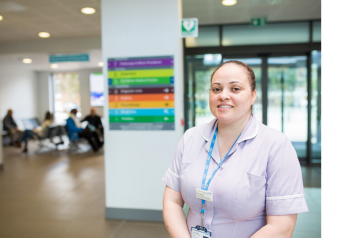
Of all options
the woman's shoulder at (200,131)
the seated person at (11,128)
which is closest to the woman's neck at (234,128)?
the woman's shoulder at (200,131)

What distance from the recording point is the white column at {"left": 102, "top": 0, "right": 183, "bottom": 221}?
337 centimetres

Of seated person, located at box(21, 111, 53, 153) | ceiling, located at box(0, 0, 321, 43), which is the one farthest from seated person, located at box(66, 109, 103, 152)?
ceiling, located at box(0, 0, 321, 43)

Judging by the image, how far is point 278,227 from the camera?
46.9 inches

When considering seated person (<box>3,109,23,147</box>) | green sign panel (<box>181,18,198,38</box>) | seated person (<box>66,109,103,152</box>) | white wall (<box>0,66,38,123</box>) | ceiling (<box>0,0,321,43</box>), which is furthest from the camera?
white wall (<box>0,66,38,123</box>)

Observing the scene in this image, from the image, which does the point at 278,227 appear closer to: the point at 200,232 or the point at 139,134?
the point at 200,232

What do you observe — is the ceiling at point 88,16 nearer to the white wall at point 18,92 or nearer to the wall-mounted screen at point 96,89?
the white wall at point 18,92

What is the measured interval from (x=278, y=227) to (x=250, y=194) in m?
0.18

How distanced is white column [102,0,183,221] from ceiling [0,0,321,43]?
5.22 feet

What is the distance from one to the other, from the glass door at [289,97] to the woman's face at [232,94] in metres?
5.54

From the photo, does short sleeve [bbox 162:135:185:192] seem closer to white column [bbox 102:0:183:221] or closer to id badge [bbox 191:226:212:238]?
id badge [bbox 191:226:212:238]

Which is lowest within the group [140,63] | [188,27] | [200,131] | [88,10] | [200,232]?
[200,232]

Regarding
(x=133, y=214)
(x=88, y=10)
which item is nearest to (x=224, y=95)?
(x=133, y=214)

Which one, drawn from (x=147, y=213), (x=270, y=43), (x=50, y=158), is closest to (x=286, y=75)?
(x=270, y=43)

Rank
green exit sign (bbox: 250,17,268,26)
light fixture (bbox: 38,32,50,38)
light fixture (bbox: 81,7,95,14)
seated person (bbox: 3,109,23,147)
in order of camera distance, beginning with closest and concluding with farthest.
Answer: light fixture (bbox: 81,7,95,14) → green exit sign (bbox: 250,17,268,26) → light fixture (bbox: 38,32,50,38) → seated person (bbox: 3,109,23,147)
